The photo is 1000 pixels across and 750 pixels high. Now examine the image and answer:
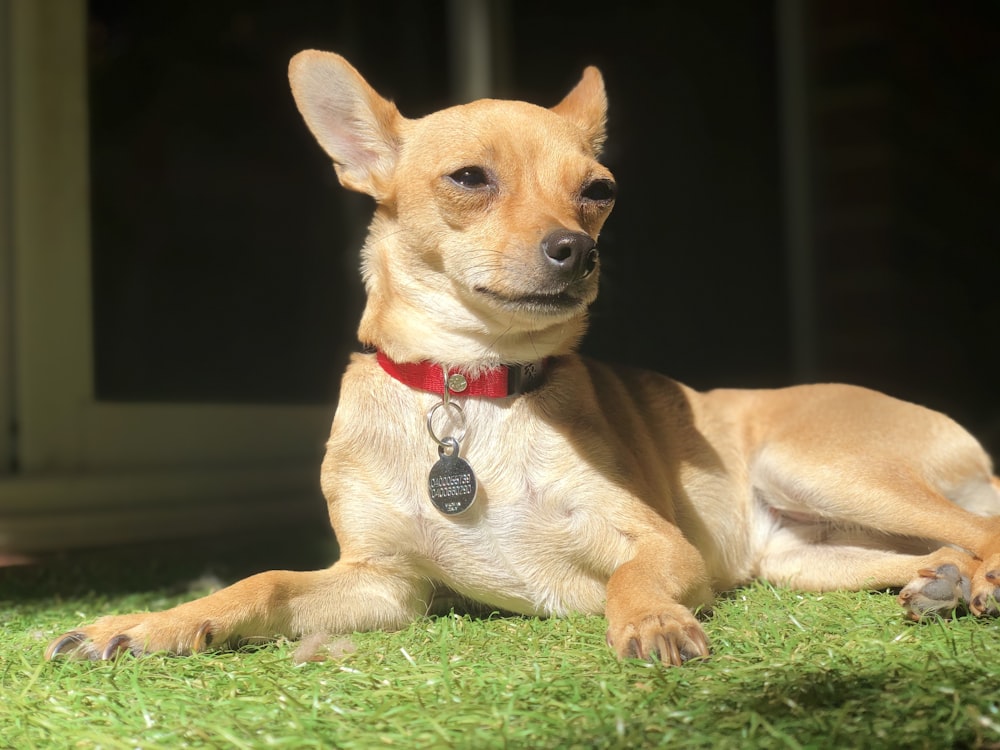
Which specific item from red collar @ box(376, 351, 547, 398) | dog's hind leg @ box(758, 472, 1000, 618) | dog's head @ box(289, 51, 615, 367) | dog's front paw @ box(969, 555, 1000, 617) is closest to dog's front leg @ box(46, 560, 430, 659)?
red collar @ box(376, 351, 547, 398)

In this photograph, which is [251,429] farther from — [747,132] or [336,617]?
[747,132]

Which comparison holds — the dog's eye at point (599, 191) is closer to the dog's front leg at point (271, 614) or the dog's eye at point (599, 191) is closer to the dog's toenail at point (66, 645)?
the dog's front leg at point (271, 614)

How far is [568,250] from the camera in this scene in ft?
7.80

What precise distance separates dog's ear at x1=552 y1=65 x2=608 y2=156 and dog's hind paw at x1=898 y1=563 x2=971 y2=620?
148 centimetres

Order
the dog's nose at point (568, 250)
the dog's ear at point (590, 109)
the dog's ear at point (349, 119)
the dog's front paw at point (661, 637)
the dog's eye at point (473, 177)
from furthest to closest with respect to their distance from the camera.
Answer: the dog's ear at point (590, 109)
the dog's ear at point (349, 119)
the dog's eye at point (473, 177)
the dog's nose at point (568, 250)
the dog's front paw at point (661, 637)

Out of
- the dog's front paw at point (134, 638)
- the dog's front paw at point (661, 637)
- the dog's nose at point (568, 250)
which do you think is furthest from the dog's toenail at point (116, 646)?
the dog's nose at point (568, 250)

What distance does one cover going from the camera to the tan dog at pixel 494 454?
7.98 feet

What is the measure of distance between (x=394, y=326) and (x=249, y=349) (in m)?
2.83

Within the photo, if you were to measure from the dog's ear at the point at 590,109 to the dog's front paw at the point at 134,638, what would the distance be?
1.70 meters

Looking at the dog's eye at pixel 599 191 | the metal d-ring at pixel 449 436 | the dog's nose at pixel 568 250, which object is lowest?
the metal d-ring at pixel 449 436

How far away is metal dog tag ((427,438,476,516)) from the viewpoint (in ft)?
8.38

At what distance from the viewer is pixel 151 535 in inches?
173

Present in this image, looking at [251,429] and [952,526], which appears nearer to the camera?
[952,526]

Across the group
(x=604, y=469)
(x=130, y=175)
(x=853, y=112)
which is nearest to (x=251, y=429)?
(x=130, y=175)
